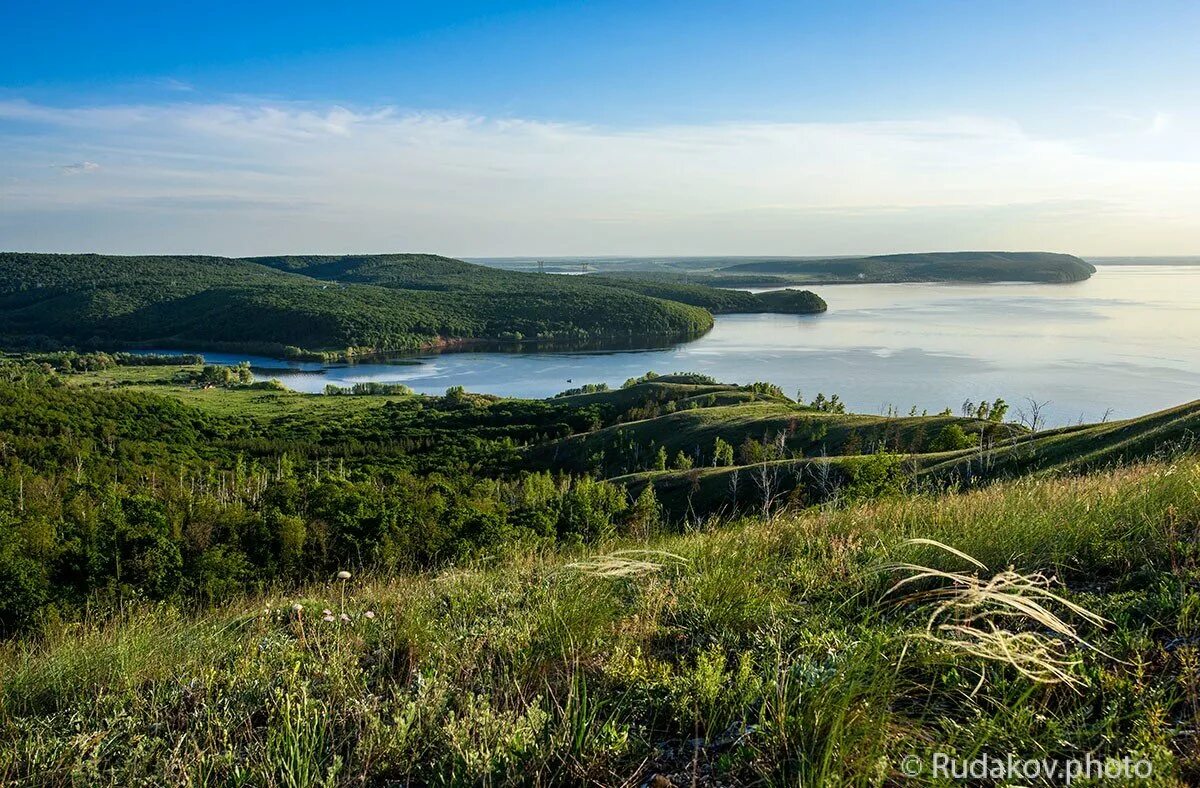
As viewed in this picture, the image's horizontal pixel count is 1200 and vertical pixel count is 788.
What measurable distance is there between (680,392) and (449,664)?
83.6 metres

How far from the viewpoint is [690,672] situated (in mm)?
3100

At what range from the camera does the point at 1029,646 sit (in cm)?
284

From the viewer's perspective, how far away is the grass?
2554 mm

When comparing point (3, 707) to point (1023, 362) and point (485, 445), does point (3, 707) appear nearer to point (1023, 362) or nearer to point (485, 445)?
point (485, 445)

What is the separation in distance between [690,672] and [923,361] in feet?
369

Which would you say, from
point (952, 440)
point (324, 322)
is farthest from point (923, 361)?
point (324, 322)

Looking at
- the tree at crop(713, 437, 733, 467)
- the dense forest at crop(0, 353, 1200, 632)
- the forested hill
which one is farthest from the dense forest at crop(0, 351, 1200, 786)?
the forested hill

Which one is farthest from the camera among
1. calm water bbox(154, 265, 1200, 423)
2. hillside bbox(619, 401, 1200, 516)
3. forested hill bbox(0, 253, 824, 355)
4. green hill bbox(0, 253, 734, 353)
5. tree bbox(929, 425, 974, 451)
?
green hill bbox(0, 253, 734, 353)

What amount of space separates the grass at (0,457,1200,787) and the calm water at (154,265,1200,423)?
63.6m

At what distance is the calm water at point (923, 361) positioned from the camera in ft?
264

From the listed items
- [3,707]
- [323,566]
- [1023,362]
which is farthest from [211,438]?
[1023,362]

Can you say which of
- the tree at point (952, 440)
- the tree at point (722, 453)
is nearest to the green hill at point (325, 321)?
the tree at point (722, 453)

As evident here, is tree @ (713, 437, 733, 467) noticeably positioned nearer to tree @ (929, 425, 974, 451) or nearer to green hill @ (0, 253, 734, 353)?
tree @ (929, 425, 974, 451)

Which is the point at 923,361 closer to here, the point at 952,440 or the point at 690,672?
the point at 952,440
